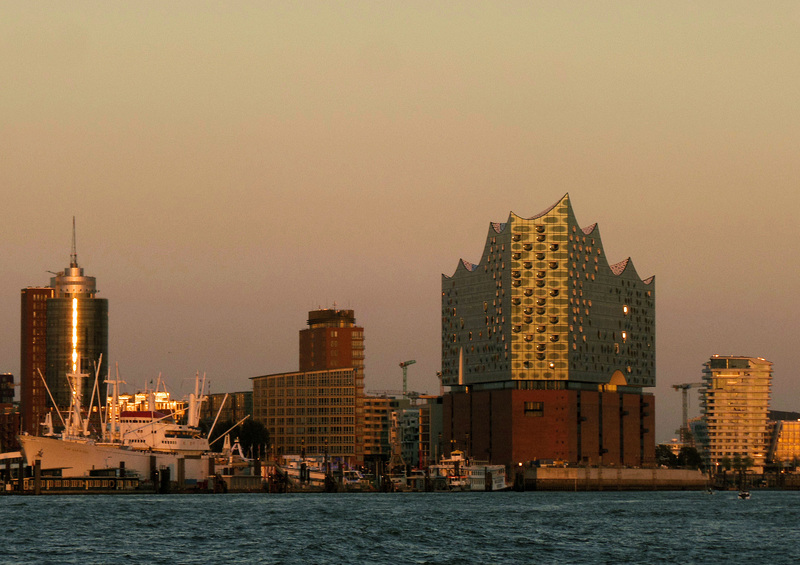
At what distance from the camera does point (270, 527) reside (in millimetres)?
142250

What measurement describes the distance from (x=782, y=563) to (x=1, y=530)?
221 feet

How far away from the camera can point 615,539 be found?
5138 inches

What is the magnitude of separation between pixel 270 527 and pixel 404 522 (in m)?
16.5

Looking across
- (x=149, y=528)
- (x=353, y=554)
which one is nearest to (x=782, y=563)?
(x=353, y=554)

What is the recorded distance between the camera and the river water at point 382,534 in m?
112

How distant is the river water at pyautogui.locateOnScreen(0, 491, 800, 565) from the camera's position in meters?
112

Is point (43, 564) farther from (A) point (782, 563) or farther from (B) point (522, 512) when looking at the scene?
(B) point (522, 512)

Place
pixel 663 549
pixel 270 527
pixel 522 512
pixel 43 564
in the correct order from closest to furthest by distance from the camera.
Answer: pixel 43 564 < pixel 663 549 < pixel 270 527 < pixel 522 512

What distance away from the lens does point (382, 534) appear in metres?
134

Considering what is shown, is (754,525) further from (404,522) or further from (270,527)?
(270,527)

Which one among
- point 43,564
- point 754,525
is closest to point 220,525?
point 43,564

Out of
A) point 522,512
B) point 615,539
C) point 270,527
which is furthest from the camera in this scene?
point 522,512

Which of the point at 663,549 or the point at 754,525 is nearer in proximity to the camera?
the point at 663,549

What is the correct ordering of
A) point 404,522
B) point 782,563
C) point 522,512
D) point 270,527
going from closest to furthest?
point 782,563, point 270,527, point 404,522, point 522,512
